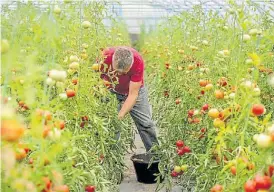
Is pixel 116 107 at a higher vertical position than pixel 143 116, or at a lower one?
higher

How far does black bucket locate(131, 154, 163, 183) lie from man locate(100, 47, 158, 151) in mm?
148

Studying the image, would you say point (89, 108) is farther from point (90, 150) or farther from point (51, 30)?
point (51, 30)

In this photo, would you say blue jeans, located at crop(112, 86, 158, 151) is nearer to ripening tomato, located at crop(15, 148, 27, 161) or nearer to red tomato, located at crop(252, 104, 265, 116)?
red tomato, located at crop(252, 104, 265, 116)

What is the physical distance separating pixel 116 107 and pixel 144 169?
2.21ft

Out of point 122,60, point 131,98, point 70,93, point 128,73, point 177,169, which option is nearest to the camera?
point 70,93

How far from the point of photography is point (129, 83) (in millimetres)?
4062

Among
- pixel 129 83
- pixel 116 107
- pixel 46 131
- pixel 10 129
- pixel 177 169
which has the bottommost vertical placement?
pixel 177 169

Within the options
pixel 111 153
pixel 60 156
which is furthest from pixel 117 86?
pixel 60 156

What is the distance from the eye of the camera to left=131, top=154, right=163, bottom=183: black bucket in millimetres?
4133

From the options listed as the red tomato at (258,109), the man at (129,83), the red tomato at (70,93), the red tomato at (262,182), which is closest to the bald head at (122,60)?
the man at (129,83)

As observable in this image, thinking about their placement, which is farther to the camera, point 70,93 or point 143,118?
point 143,118

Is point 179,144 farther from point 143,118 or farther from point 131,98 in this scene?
point 143,118

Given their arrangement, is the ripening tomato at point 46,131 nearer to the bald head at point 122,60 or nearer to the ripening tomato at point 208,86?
the ripening tomato at point 208,86

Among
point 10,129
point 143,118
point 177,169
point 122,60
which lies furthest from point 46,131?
point 143,118
